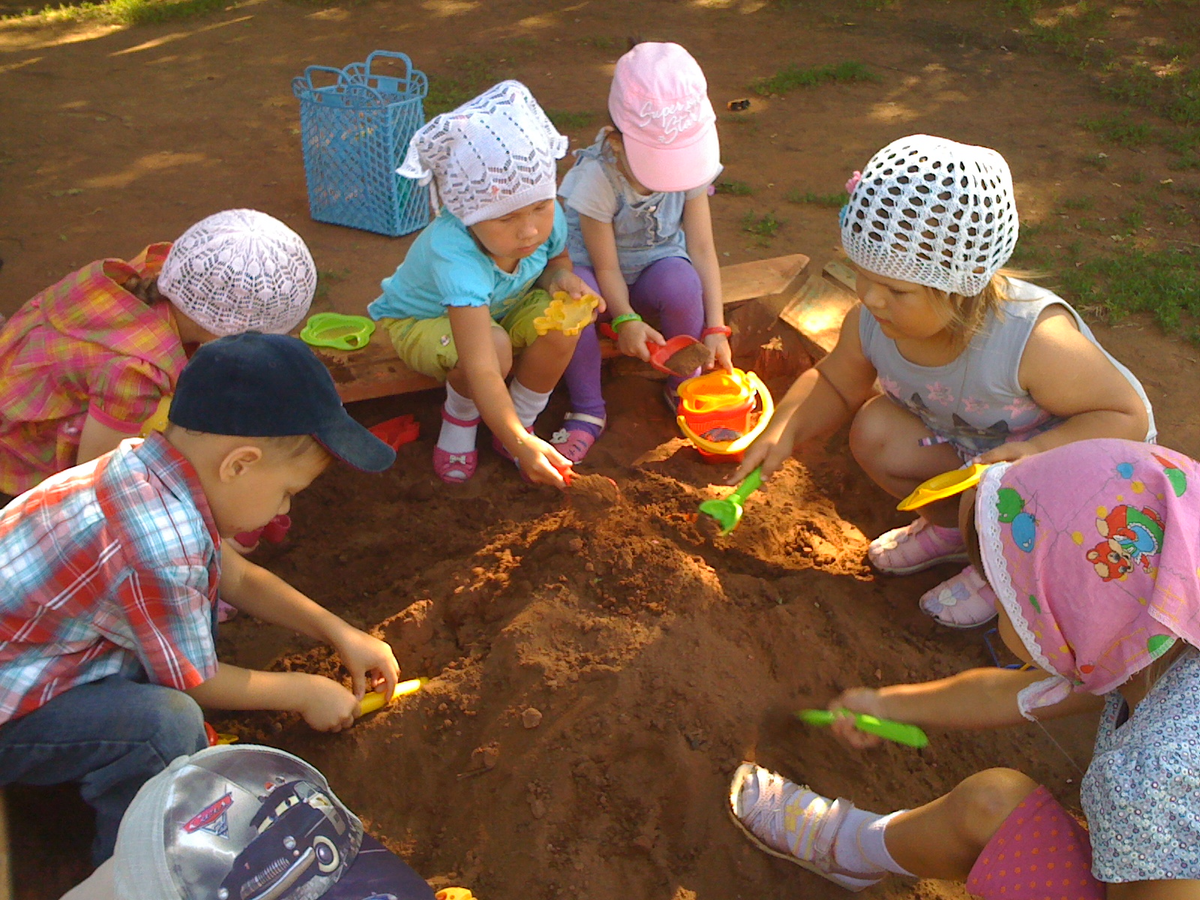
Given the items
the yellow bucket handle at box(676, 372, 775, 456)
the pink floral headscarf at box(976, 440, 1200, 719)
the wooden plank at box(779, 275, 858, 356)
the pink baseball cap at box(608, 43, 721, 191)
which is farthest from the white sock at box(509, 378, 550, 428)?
the pink floral headscarf at box(976, 440, 1200, 719)

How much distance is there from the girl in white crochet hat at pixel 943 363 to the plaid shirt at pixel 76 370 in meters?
1.29

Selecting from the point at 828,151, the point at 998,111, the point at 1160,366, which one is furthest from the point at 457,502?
the point at 998,111

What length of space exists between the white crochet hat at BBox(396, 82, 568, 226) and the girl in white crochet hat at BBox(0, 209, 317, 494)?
14.5 inches

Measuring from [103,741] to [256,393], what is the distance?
57 centimetres

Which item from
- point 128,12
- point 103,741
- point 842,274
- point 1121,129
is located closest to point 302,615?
point 103,741

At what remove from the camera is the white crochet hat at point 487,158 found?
2213 millimetres

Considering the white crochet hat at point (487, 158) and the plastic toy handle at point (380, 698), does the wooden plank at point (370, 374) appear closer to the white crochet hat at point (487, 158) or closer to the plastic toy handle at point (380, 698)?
the white crochet hat at point (487, 158)

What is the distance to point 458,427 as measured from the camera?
258 cm

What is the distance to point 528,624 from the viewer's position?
197 cm

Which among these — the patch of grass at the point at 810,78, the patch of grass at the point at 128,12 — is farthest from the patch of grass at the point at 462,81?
the patch of grass at the point at 128,12

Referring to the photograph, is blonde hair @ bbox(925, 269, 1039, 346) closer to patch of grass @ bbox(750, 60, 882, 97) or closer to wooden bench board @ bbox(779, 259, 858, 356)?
wooden bench board @ bbox(779, 259, 858, 356)

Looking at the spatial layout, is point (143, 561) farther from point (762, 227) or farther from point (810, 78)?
point (810, 78)

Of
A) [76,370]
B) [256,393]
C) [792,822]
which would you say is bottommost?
[792,822]

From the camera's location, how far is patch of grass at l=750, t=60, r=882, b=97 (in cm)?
515
